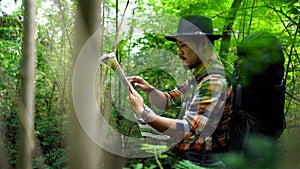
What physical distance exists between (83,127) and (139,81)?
4.00 ft

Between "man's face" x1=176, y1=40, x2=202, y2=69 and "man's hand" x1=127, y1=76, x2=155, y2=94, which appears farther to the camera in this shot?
"man's hand" x1=127, y1=76, x2=155, y2=94

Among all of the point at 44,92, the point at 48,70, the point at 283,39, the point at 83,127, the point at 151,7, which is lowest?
the point at 44,92

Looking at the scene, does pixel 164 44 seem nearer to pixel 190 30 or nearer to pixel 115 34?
pixel 115 34

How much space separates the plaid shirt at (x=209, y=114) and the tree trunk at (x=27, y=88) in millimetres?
1434

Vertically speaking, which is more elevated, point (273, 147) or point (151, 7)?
point (151, 7)

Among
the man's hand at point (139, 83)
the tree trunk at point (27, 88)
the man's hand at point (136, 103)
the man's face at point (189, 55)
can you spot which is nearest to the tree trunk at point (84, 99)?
the man's hand at point (136, 103)

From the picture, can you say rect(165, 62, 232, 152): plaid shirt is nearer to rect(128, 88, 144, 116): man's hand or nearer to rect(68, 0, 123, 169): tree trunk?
rect(128, 88, 144, 116): man's hand

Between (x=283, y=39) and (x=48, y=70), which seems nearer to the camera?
(x=283, y=39)

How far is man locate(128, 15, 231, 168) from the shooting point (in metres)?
1.36

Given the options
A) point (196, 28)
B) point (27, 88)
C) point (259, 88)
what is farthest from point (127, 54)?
point (259, 88)

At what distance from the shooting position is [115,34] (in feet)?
9.91

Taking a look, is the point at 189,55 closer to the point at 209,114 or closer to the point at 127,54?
the point at 209,114

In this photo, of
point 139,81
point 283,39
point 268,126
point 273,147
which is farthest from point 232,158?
point 139,81

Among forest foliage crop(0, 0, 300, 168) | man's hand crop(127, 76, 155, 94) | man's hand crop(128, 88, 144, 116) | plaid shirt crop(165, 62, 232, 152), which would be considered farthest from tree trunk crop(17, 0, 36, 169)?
plaid shirt crop(165, 62, 232, 152)
